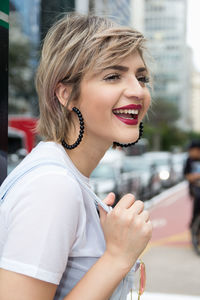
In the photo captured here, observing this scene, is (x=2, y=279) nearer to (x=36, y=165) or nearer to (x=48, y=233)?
(x=48, y=233)

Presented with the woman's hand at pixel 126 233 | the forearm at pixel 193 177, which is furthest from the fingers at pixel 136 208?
the forearm at pixel 193 177

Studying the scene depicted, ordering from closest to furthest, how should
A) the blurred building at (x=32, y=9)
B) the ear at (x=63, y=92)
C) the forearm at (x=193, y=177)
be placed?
1. the ear at (x=63, y=92)
2. the blurred building at (x=32, y=9)
3. the forearm at (x=193, y=177)

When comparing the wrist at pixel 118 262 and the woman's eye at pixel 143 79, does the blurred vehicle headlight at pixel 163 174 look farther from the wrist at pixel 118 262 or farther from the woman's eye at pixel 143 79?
the wrist at pixel 118 262

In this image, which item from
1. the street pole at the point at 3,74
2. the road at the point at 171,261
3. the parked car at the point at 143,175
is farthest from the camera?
the parked car at the point at 143,175

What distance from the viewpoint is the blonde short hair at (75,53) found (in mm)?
893

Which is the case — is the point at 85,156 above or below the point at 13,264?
above

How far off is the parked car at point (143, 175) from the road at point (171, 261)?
61 cm

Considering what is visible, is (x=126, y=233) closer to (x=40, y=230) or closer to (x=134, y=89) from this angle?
(x=40, y=230)

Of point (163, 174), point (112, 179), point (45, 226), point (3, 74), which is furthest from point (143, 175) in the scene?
point (45, 226)

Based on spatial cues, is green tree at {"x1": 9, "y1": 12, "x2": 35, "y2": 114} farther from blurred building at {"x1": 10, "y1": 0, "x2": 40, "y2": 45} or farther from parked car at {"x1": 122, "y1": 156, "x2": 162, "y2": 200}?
parked car at {"x1": 122, "y1": 156, "x2": 162, "y2": 200}

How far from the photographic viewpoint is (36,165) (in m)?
0.81

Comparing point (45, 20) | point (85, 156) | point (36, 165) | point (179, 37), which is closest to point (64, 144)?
point (85, 156)

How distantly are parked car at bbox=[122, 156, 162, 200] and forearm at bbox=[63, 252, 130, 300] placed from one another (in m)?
8.05

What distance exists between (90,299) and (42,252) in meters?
0.14
